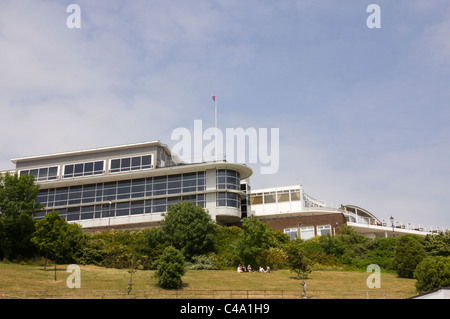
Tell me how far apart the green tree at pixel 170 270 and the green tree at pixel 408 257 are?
20257 millimetres

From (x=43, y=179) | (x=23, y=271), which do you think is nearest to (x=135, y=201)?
(x=43, y=179)

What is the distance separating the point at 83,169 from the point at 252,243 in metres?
30.3

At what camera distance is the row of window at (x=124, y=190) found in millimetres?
59406

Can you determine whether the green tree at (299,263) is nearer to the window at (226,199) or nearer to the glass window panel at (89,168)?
the window at (226,199)

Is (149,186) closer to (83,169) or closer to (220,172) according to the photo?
(220,172)

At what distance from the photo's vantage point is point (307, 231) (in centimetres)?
5919

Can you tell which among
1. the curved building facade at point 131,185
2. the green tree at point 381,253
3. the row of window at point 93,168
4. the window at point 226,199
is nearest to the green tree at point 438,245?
the green tree at point 381,253

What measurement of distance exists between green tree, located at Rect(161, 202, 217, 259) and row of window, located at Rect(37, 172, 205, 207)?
8.43m

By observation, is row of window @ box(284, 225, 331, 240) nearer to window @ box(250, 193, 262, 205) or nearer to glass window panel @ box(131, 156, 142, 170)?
window @ box(250, 193, 262, 205)

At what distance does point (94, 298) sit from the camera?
31.7 meters

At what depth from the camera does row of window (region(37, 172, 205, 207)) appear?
5941 cm
